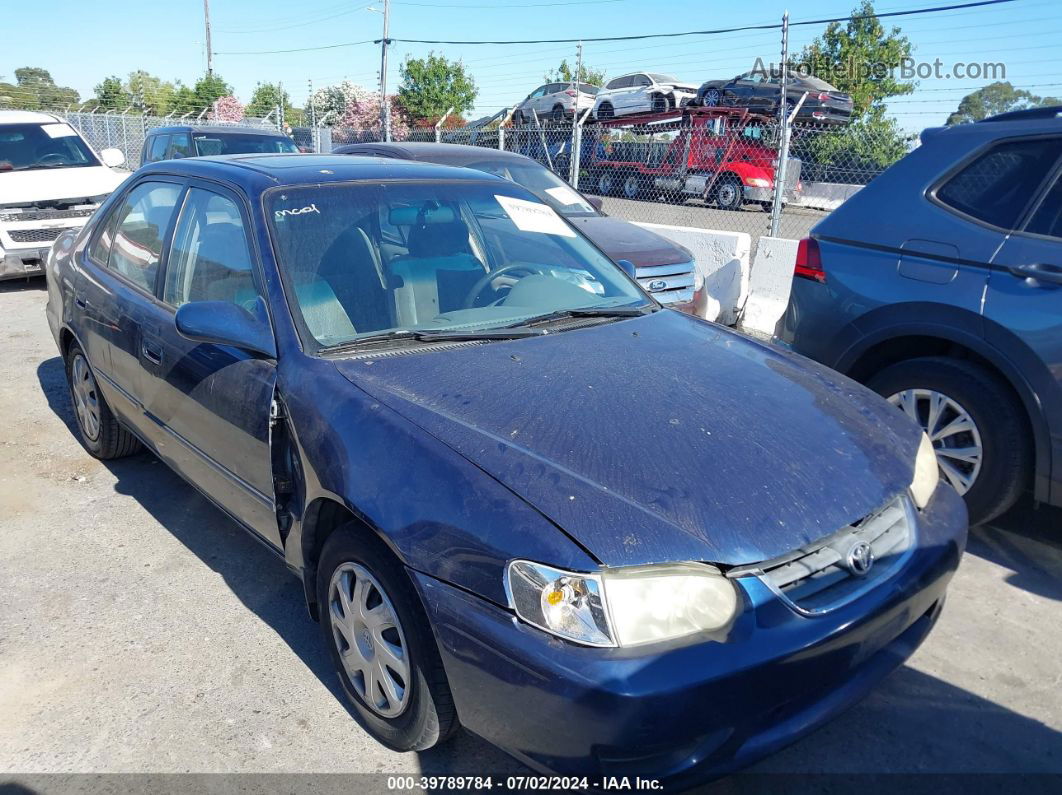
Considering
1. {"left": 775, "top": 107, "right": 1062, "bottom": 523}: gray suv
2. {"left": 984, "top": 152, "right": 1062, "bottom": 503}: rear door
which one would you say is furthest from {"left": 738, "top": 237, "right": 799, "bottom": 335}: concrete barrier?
{"left": 984, "top": 152, "right": 1062, "bottom": 503}: rear door

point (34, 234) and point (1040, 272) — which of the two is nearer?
point (1040, 272)

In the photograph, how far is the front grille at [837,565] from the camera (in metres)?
2.06

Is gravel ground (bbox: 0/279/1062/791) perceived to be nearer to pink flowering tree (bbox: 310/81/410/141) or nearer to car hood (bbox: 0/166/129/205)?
car hood (bbox: 0/166/129/205)

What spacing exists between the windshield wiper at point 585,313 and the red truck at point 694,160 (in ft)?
36.0

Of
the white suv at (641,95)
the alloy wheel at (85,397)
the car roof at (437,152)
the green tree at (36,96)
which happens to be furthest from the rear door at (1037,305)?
the green tree at (36,96)

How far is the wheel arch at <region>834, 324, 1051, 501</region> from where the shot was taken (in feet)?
11.6

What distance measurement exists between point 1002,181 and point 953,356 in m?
0.82

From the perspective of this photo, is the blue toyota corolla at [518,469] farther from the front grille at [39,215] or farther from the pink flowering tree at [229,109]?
the pink flowering tree at [229,109]

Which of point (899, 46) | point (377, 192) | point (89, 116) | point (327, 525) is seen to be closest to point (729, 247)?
point (377, 192)

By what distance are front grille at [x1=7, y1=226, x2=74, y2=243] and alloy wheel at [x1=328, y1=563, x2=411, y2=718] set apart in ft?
26.4

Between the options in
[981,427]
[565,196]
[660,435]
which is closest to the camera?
[660,435]

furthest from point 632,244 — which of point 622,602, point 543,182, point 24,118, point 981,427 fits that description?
point 24,118

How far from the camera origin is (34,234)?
8.95 m

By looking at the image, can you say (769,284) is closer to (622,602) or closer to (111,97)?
(622,602)
